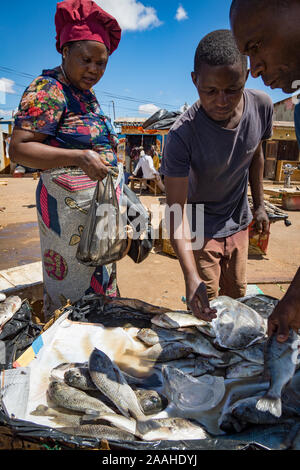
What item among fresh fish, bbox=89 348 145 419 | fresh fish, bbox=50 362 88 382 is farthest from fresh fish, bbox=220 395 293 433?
fresh fish, bbox=50 362 88 382

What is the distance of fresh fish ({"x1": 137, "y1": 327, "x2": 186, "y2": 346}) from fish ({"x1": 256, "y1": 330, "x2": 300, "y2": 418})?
1.97ft

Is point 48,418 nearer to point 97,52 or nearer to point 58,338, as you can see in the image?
point 58,338

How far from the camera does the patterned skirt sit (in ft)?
7.25

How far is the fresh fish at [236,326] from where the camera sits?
1834 millimetres

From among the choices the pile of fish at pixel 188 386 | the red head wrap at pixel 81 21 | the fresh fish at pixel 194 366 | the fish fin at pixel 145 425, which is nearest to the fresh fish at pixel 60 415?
the pile of fish at pixel 188 386

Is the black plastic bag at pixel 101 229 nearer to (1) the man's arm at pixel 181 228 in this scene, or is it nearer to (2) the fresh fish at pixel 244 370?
(1) the man's arm at pixel 181 228

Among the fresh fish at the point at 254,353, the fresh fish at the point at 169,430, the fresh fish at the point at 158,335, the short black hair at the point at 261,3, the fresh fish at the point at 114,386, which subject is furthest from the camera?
the fresh fish at the point at 158,335

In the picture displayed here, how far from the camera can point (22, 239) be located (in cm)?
671

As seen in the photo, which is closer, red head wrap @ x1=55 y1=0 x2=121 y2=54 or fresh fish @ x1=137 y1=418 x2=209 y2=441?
fresh fish @ x1=137 y1=418 x2=209 y2=441

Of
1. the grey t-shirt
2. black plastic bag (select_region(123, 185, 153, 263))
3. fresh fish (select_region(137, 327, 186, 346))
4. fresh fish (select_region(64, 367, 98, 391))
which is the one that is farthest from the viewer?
black plastic bag (select_region(123, 185, 153, 263))

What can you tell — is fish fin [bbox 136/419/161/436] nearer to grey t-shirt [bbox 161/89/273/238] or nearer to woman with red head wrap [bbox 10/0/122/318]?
woman with red head wrap [bbox 10/0/122/318]

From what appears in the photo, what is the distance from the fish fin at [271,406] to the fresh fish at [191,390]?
326 mm
